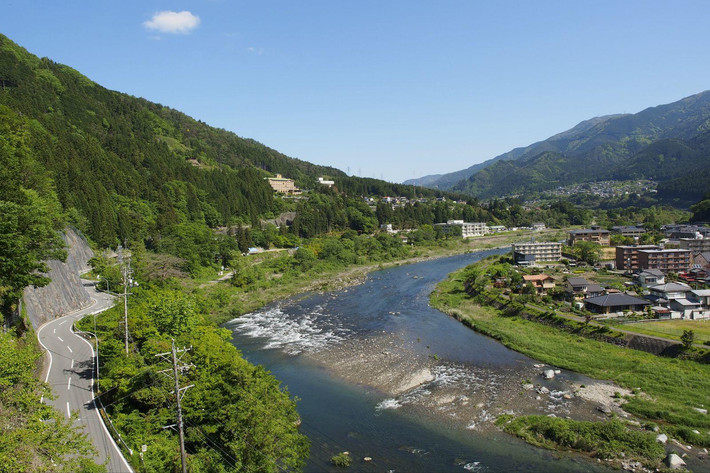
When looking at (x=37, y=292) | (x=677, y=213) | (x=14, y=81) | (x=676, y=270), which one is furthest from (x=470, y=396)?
(x=677, y=213)

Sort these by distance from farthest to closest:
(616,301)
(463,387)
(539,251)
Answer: (539,251)
(616,301)
(463,387)

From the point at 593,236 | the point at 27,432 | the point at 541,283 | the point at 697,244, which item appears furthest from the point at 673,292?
the point at 593,236

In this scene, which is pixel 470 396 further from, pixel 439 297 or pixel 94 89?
pixel 94 89

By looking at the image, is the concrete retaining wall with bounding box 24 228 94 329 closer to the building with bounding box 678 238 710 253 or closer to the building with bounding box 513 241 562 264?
the building with bounding box 513 241 562 264

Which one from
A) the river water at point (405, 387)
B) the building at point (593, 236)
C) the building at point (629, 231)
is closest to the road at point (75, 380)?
the river water at point (405, 387)

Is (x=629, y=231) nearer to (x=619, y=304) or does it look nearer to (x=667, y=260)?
(x=667, y=260)

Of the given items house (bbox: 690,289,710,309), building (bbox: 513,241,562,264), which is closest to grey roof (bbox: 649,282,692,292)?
house (bbox: 690,289,710,309)
